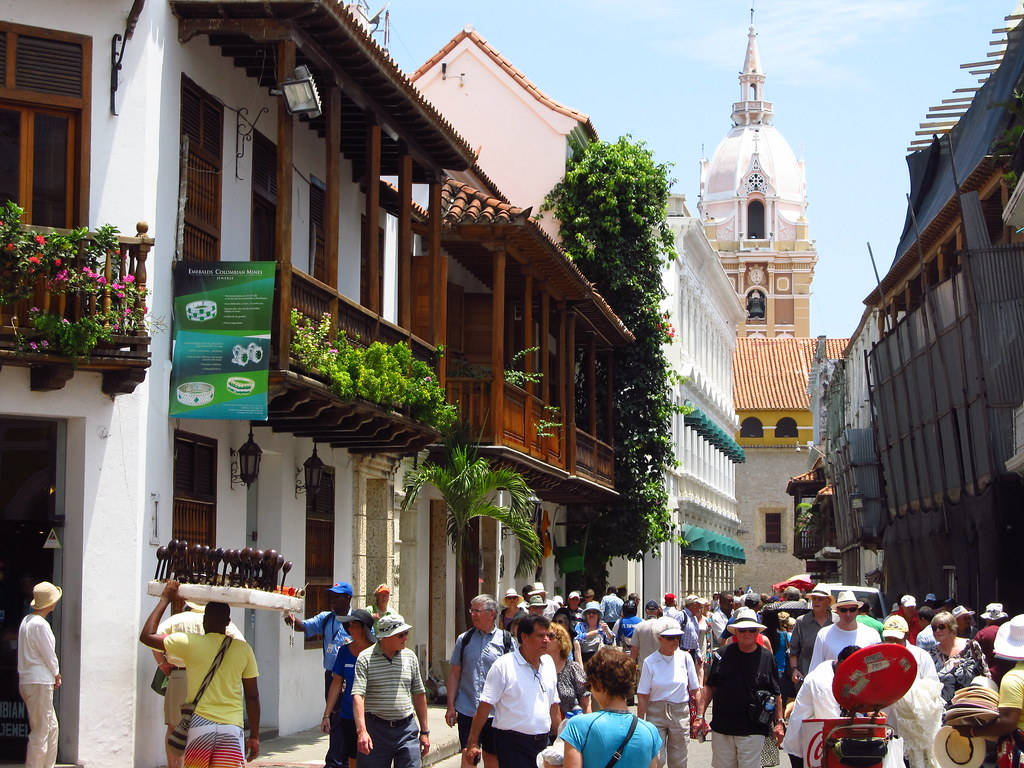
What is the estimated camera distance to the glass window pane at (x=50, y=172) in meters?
13.6

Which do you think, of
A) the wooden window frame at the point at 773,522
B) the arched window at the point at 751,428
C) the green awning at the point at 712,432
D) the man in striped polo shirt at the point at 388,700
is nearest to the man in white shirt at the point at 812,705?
the man in striped polo shirt at the point at 388,700

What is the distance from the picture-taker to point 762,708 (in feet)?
38.4

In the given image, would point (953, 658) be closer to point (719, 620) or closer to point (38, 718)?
point (38, 718)

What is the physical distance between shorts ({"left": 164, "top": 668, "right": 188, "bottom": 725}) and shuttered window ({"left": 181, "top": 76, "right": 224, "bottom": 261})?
4.26 metres

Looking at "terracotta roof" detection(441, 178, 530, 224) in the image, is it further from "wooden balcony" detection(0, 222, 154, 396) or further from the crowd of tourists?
the crowd of tourists

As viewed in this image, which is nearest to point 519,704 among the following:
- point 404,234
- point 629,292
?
point 404,234

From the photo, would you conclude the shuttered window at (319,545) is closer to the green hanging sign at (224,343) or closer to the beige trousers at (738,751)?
the green hanging sign at (224,343)

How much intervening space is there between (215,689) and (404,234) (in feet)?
33.5

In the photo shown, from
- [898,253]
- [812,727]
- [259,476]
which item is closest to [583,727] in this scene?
[812,727]

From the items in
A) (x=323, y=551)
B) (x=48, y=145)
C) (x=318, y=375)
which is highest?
(x=48, y=145)

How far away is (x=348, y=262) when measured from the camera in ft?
65.3

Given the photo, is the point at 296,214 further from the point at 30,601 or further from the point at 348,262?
the point at 30,601

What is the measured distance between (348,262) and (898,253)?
2382 cm

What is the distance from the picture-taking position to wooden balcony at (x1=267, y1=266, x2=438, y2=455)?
14688 millimetres
